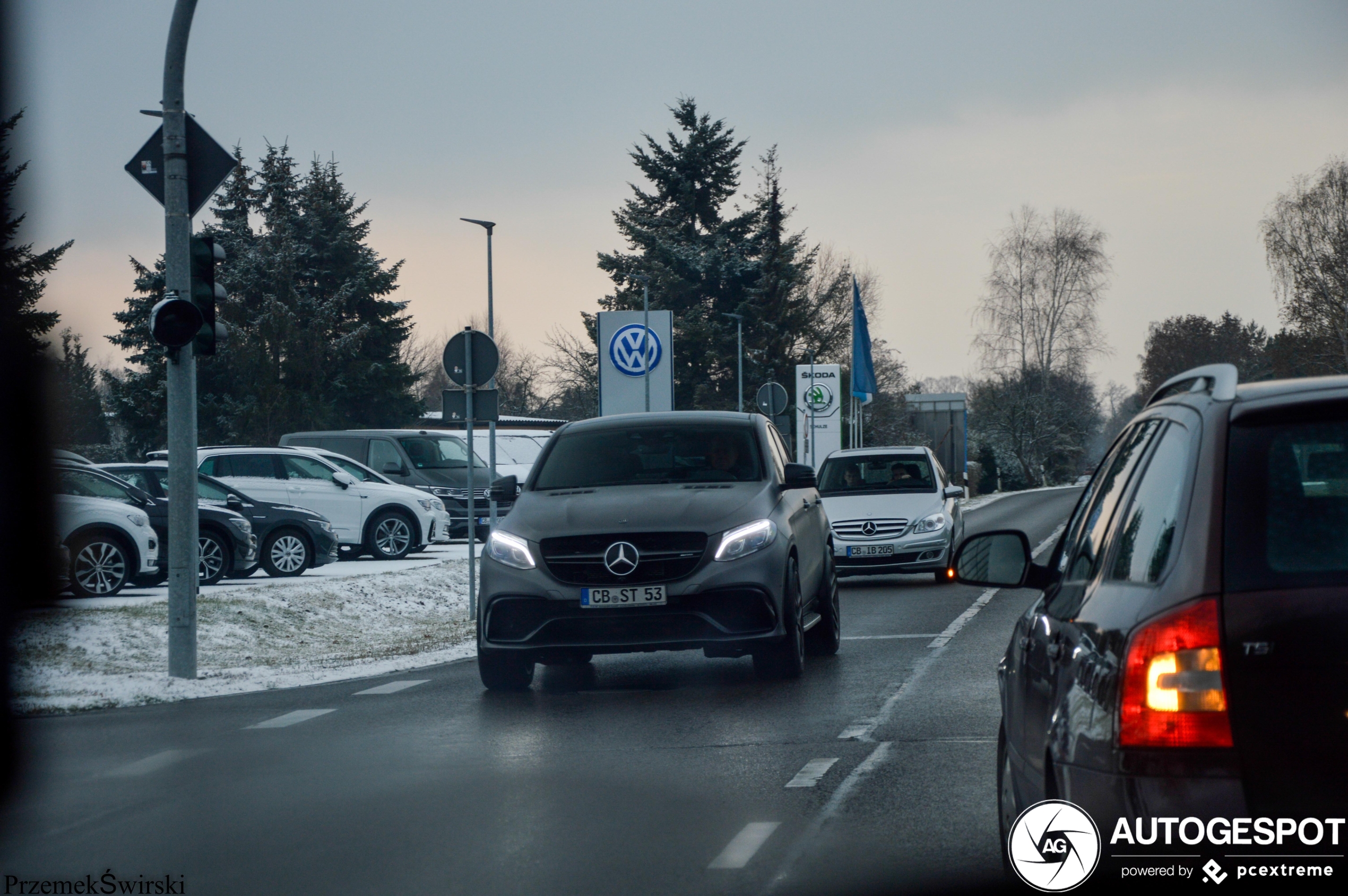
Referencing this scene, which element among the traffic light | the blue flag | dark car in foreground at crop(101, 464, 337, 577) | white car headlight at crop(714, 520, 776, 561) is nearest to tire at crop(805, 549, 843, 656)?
white car headlight at crop(714, 520, 776, 561)

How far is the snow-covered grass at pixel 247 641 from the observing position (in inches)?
447

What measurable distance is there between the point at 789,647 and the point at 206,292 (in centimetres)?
502

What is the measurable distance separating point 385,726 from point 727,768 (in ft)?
8.35

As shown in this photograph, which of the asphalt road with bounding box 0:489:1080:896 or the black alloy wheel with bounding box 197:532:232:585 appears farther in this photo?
the black alloy wheel with bounding box 197:532:232:585

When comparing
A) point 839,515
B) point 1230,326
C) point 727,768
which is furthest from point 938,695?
point 1230,326

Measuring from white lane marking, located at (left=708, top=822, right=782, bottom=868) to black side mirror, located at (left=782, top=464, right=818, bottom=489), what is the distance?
5297 mm

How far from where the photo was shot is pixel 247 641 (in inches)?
595

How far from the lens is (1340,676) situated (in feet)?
8.77

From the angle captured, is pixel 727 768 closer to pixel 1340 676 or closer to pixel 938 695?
pixel 938 695

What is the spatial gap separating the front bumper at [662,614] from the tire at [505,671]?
0.76 ft

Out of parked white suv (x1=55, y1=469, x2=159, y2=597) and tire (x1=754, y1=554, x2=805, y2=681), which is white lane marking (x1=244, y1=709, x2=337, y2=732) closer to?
tire (x1=754, y1=554, x2=805, y2=681)

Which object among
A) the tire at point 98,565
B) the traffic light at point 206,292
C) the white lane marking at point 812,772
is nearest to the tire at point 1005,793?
the white lane marking at point 812,772

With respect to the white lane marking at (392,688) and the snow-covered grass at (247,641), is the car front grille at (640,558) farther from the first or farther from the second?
the snow-covered grass at (247,641)

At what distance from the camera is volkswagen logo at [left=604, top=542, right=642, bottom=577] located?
32.1 ft
